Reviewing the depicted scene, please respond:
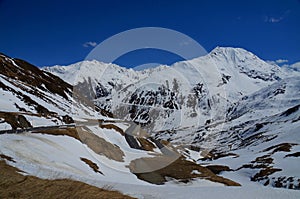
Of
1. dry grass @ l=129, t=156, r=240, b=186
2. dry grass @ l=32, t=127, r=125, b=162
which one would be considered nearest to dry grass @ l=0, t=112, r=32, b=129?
dry grass @ l=32, t=127, r=125, b=162

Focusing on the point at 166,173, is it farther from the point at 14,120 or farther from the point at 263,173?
the point at 14,120

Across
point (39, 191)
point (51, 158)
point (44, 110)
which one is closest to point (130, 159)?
point (51, 158)

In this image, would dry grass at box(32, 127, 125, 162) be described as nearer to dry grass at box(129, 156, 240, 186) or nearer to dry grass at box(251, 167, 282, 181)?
dry grass at box(129, 156, 240, 186)

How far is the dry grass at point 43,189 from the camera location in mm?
14078

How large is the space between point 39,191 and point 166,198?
6.98 m

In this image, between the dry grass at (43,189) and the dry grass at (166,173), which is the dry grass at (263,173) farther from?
the dry grass at (43,189)

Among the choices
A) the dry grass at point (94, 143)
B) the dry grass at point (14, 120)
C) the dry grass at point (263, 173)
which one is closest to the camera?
the dry grass at point (94, 143)

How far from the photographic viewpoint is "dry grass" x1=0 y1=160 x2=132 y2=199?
14.1m

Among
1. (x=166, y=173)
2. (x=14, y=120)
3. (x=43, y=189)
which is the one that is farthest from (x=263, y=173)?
(x=43, y=189)

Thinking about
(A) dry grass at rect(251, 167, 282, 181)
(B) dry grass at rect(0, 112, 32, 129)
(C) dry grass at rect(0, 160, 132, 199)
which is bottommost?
(C) dry grass at rect(0, 160, 132, 199)

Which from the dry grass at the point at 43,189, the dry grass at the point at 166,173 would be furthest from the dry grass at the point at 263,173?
the dry grass at the point at 43,189

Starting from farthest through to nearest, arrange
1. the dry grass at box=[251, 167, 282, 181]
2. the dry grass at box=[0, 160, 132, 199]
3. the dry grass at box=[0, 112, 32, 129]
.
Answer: the dry grass at box=[251, 167, 282, 181], the dry grass at box=[0, 112, 32, 129], the dry grass at box=[0, 160, 132, 199]

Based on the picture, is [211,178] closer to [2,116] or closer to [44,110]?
[2,116]

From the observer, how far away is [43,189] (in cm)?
1526
